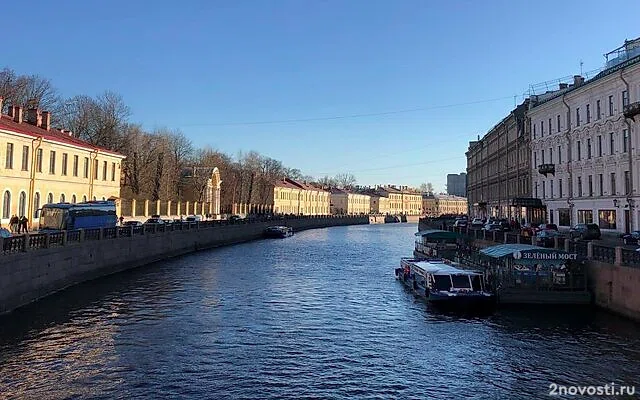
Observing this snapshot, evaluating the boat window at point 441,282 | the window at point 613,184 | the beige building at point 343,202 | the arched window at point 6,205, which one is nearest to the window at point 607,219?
the window at point 613,184

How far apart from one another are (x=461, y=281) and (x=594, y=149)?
2573 centimetres

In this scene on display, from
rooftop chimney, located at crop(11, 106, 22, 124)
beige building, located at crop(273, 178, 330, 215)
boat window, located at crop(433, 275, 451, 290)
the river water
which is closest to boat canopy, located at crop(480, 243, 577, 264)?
the river water

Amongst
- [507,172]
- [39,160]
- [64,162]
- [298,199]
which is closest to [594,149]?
[507,172]

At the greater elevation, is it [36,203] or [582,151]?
[582,151]

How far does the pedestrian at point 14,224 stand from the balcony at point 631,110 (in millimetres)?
43095

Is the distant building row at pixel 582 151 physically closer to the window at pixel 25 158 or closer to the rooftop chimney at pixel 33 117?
the window at pixel 25 158

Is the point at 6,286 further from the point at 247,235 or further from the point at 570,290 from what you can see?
the point at 247,235

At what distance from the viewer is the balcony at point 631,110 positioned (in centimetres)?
Answer: 3572

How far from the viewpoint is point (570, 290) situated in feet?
76.4

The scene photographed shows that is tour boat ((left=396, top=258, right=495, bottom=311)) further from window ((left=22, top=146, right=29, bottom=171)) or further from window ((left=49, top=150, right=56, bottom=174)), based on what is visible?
window ((left=49, top=150, right=56, bottom=174))

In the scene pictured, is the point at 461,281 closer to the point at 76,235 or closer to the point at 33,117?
the point at 76,235

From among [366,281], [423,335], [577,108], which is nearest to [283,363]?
[423,335]

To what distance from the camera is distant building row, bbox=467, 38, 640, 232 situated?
38.0 meters

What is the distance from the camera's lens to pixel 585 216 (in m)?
44.9
